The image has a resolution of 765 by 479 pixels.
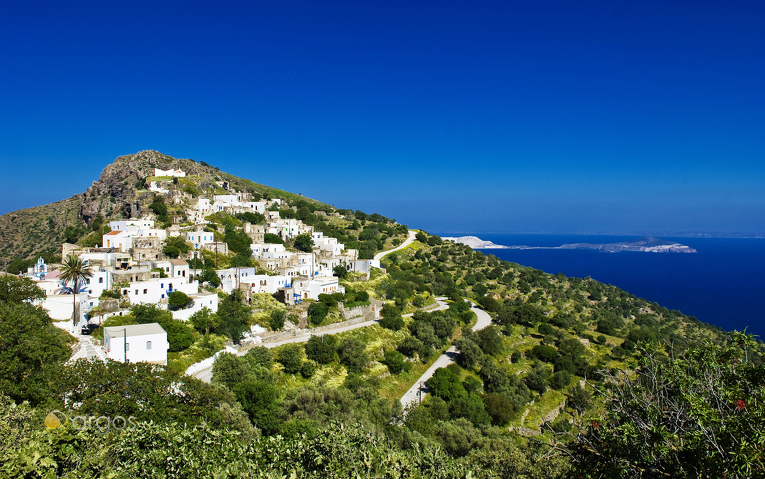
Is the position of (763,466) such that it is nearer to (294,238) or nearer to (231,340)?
(231,340)

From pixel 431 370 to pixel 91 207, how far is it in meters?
55.3

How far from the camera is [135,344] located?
21203 mm

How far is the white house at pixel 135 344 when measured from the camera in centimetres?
2067

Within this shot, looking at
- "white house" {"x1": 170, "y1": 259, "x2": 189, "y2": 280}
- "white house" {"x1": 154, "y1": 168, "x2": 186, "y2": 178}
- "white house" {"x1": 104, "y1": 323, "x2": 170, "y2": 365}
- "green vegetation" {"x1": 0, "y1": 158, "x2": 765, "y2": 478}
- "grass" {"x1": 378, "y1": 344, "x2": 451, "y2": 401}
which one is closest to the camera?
"green vegetation" {"x1": 0, "y1": 158, "x2": 765, "y2": 478}

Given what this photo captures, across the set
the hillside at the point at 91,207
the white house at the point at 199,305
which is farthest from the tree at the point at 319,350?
the hillside at the point at 91,207

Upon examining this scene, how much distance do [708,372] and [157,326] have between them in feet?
78.5

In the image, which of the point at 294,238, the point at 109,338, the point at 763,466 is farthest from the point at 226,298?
the point at 763,466

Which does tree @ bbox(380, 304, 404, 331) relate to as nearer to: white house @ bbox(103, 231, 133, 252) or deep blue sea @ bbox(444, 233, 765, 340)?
white house @ bbox(103, 231, 133, 252)

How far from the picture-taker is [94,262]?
3219 centimetres

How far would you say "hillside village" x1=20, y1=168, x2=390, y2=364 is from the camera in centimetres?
2780

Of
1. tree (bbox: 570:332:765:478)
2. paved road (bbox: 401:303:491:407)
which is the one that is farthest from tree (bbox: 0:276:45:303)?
tree (bbox: 570:332:765:478)

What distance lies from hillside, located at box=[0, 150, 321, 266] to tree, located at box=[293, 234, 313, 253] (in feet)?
52.6

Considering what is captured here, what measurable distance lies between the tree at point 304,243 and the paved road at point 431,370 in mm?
19981

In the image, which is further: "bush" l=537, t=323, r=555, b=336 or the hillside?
the hillside
